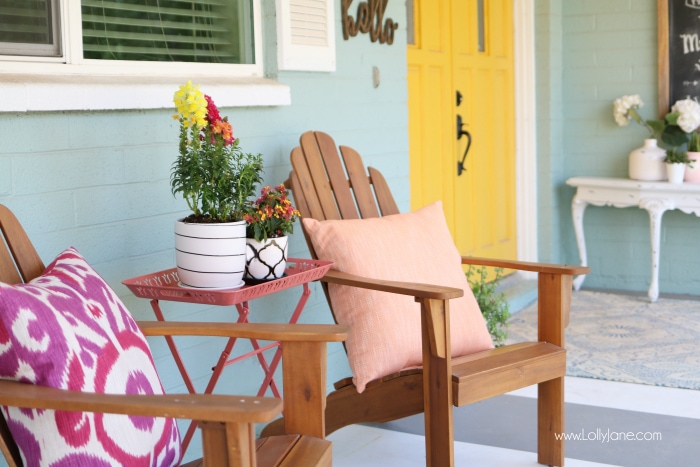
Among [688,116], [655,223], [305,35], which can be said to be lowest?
[655,223]

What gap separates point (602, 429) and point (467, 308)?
0.76m

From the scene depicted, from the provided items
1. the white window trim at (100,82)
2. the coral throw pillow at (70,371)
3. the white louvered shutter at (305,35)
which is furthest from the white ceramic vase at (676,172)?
the coral throw pillow at (70,371)

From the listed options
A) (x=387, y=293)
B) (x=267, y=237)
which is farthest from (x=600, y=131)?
(x=267, y=237)

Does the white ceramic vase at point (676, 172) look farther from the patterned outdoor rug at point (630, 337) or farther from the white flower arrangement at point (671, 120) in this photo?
the patterned outdoor rug at point (630, 337)

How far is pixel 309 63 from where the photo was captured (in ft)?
11.1

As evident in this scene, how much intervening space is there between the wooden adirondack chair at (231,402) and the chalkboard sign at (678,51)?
13.2 ft

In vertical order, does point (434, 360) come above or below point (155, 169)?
below

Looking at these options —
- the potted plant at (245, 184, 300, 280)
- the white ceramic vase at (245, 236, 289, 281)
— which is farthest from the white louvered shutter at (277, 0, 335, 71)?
the white ceramic vase at (245, 236, 289, 281)

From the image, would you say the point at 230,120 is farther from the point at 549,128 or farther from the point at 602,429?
the point at 549,128

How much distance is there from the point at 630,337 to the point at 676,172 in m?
1.15

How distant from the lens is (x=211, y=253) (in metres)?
2.44

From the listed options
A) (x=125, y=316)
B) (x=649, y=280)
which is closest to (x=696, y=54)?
(x=649, y=280)

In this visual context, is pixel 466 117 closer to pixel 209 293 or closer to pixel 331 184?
pixel 331 184

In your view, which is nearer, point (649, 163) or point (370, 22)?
point (370, 22)
